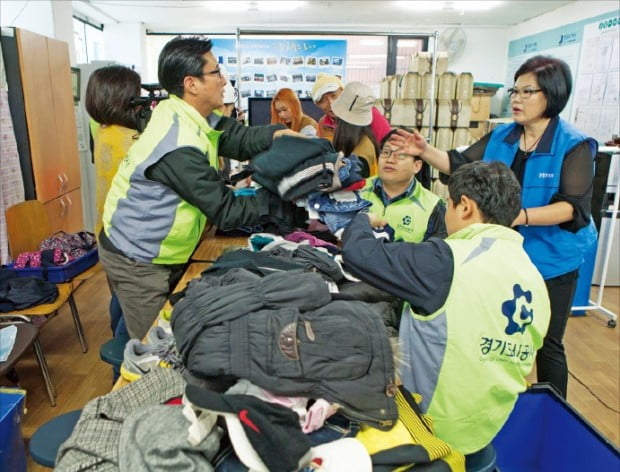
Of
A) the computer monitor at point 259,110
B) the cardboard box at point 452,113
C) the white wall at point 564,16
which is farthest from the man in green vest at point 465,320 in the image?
the white wall at point 564,16

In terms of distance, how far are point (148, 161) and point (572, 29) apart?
6.73 metres

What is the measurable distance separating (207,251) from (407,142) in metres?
0.91

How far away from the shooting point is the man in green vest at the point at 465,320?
1024 mm

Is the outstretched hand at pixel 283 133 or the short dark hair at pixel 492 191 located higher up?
the outstretched hand at pixel 283 133

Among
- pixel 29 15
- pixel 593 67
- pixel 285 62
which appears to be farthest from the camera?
pixel 285 62

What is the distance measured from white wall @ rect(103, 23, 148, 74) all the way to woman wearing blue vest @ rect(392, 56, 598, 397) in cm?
724

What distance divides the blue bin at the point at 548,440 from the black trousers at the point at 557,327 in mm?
244

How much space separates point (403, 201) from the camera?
1.80 m

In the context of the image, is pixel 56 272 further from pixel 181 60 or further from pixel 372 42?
pixel 372 42

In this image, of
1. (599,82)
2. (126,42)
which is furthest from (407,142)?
(126,42)

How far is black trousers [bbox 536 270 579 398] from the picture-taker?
1.84 meters

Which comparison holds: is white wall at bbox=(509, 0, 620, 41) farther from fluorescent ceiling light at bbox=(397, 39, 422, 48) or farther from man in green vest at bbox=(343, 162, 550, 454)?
Result: man in green vest at bbox=(343, 162, 550, 454)

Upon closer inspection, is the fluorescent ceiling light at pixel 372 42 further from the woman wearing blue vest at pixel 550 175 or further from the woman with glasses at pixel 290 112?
the woman wearing blue vest at pixel 550 175

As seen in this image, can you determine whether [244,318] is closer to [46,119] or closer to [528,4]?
[46,119]
